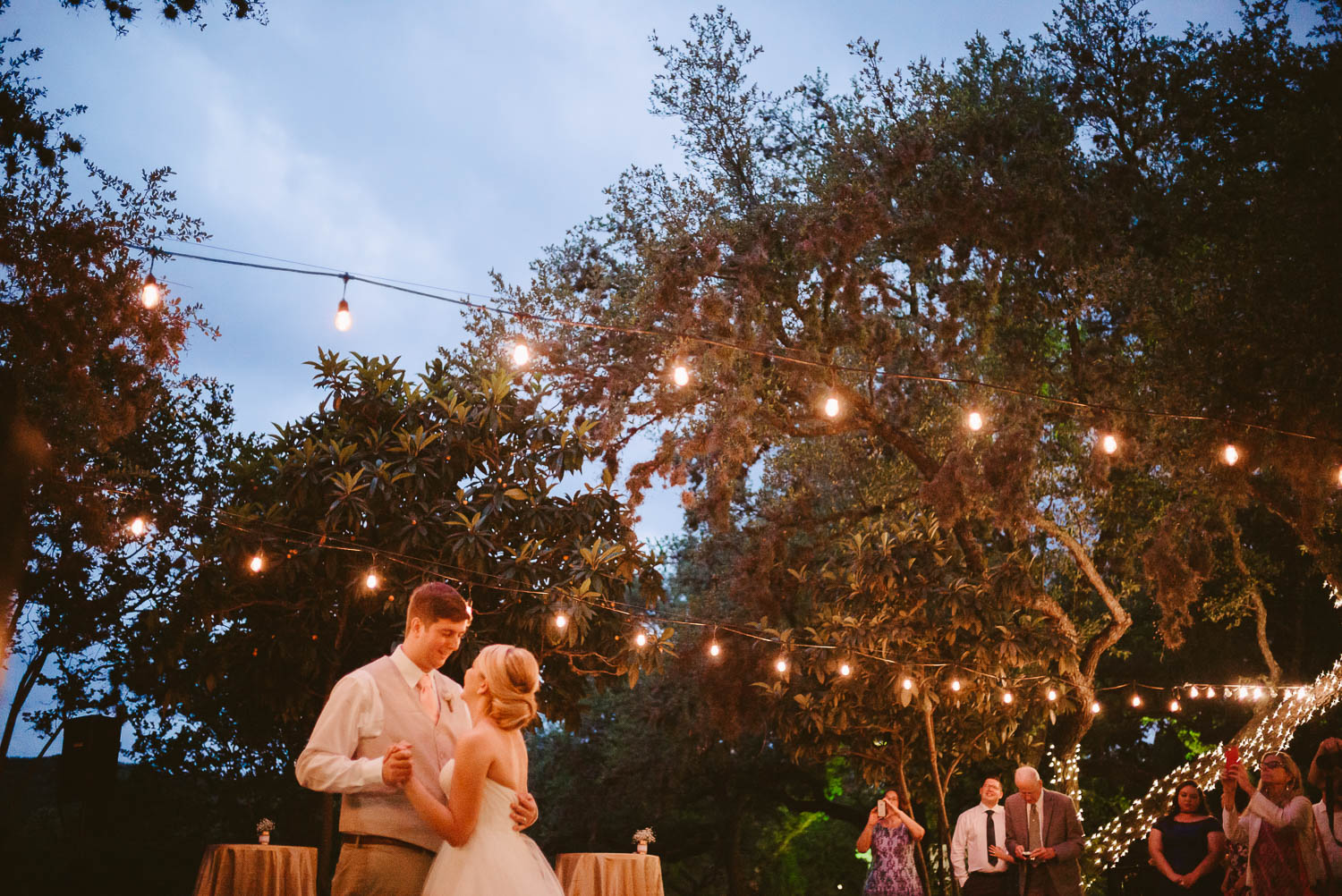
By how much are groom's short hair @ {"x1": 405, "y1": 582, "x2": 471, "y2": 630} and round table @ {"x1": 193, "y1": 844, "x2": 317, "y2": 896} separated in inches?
179

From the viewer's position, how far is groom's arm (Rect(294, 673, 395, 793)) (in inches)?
91.6

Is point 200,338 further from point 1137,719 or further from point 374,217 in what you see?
point 374,217

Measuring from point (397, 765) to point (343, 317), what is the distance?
4.25 metres

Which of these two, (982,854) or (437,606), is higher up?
(437,606)

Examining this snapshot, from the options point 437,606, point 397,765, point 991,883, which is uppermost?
point 437,606

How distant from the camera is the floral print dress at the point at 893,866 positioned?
831cm

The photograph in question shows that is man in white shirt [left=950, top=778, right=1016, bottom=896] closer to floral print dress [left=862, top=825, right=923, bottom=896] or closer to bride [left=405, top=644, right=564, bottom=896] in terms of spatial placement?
floral print dress [left=862, top=825, right=923, bottom=896]

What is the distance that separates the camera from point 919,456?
421 inches

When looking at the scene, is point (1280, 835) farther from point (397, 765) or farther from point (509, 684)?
point (397, 765)

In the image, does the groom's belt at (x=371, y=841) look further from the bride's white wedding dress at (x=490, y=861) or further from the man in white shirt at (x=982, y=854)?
the man in white shirt at (x=982, y=854)

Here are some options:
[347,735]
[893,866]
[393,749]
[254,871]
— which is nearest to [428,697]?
[347,735]

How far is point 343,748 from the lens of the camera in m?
2.43

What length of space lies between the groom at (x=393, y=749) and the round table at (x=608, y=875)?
4080 millimetres

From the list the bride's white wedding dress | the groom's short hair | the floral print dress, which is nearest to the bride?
the bride's white wedding dress
